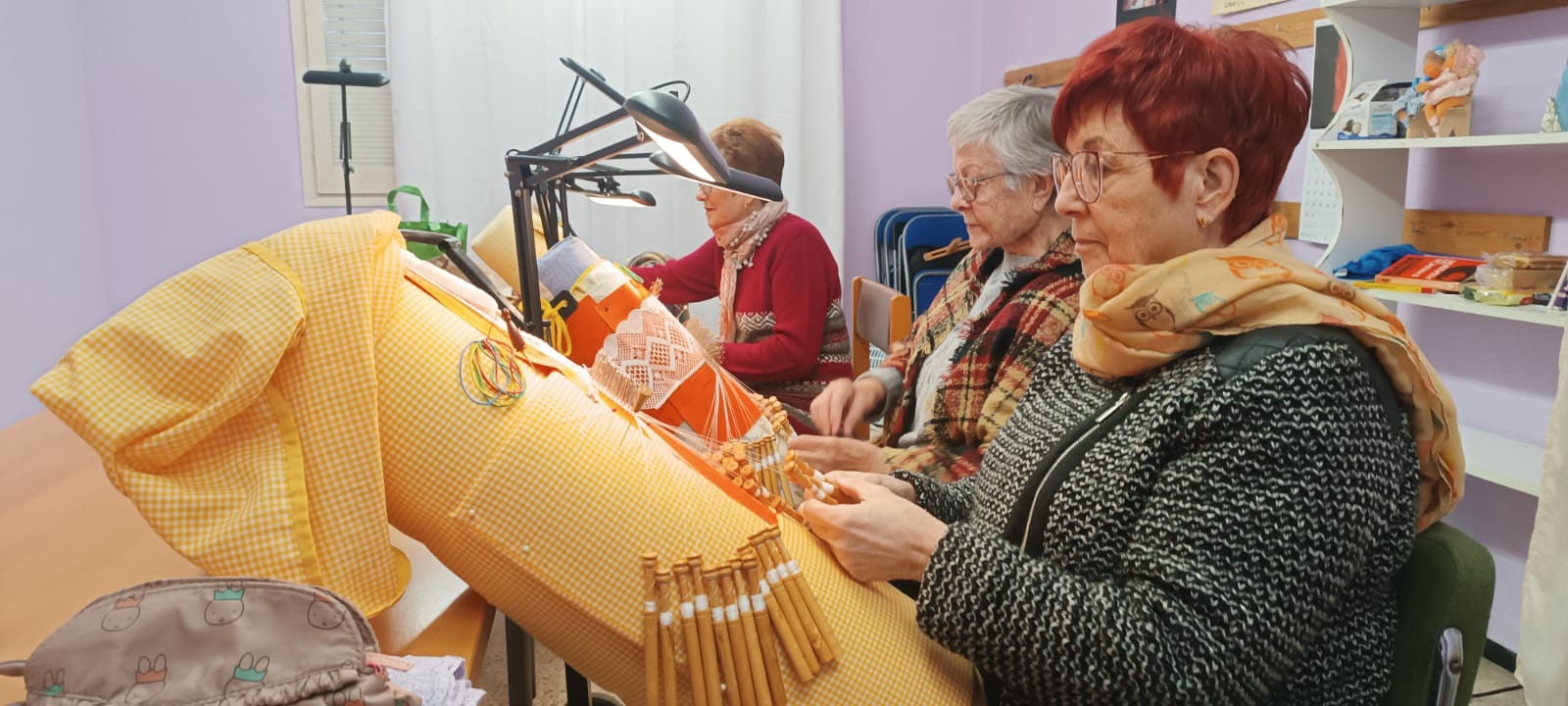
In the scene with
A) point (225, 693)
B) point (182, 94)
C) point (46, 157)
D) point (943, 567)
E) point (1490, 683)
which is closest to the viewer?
point (225, 693)

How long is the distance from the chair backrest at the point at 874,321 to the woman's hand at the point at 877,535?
109cm

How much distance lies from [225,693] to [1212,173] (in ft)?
3.21

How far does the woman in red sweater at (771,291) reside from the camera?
7.99ft

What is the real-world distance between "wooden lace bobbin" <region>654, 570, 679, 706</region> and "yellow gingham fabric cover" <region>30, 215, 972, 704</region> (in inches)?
0.5

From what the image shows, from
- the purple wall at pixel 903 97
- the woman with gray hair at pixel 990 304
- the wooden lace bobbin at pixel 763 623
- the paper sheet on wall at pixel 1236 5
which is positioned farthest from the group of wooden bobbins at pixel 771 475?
the purple wall at pixel 903 97

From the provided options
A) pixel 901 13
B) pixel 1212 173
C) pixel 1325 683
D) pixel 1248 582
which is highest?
pixel 901 13

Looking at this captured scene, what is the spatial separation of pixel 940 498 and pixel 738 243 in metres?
1.33

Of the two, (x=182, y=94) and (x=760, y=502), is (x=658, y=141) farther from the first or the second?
(x=182, y=94)

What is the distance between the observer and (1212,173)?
103cm

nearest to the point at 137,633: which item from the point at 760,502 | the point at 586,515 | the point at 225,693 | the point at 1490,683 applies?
the point at 225,693

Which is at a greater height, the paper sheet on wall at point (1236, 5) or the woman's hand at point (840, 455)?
the paper sheet on wall at point (1236, 5)

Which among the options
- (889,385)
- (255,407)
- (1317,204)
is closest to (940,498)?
(889,385)

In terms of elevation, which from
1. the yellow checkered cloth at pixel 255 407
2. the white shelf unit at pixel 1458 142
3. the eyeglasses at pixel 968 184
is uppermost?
the white shelf unit at pixel 1458 142

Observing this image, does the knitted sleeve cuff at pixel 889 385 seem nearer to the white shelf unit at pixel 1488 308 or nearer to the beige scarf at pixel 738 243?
the beige scarf at pixel 738 243
